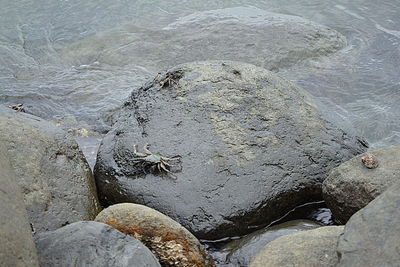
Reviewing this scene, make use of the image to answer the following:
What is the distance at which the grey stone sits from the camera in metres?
3.77

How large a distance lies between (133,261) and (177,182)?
1425 mm

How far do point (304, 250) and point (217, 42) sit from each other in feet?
17.2

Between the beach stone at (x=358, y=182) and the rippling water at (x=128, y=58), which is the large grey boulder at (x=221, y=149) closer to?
the beach stone at (x=358, y=182)

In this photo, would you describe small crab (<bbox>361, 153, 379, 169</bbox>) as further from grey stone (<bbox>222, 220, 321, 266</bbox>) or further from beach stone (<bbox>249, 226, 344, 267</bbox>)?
beach stone (<bbox>249, 226, 344, 267</bbox>)

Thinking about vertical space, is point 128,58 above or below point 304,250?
below

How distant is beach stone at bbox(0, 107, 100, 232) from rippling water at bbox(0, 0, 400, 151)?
1353mm

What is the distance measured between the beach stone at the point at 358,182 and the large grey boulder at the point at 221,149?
1.11ft

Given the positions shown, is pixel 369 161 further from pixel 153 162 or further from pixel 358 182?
pixel 153 162

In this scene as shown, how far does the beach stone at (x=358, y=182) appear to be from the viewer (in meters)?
3.77

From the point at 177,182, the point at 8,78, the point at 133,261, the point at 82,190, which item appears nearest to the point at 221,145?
the point at 177,182

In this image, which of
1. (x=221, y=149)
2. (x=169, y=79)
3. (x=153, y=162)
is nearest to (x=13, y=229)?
(x=153, y=162)

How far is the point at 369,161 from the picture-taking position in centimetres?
386

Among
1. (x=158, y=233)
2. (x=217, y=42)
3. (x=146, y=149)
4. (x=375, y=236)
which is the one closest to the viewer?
(x=375, y=236)


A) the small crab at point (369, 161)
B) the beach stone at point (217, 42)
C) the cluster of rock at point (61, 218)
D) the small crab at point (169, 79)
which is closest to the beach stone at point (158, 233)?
the cluster of rock at point (61, 218)
